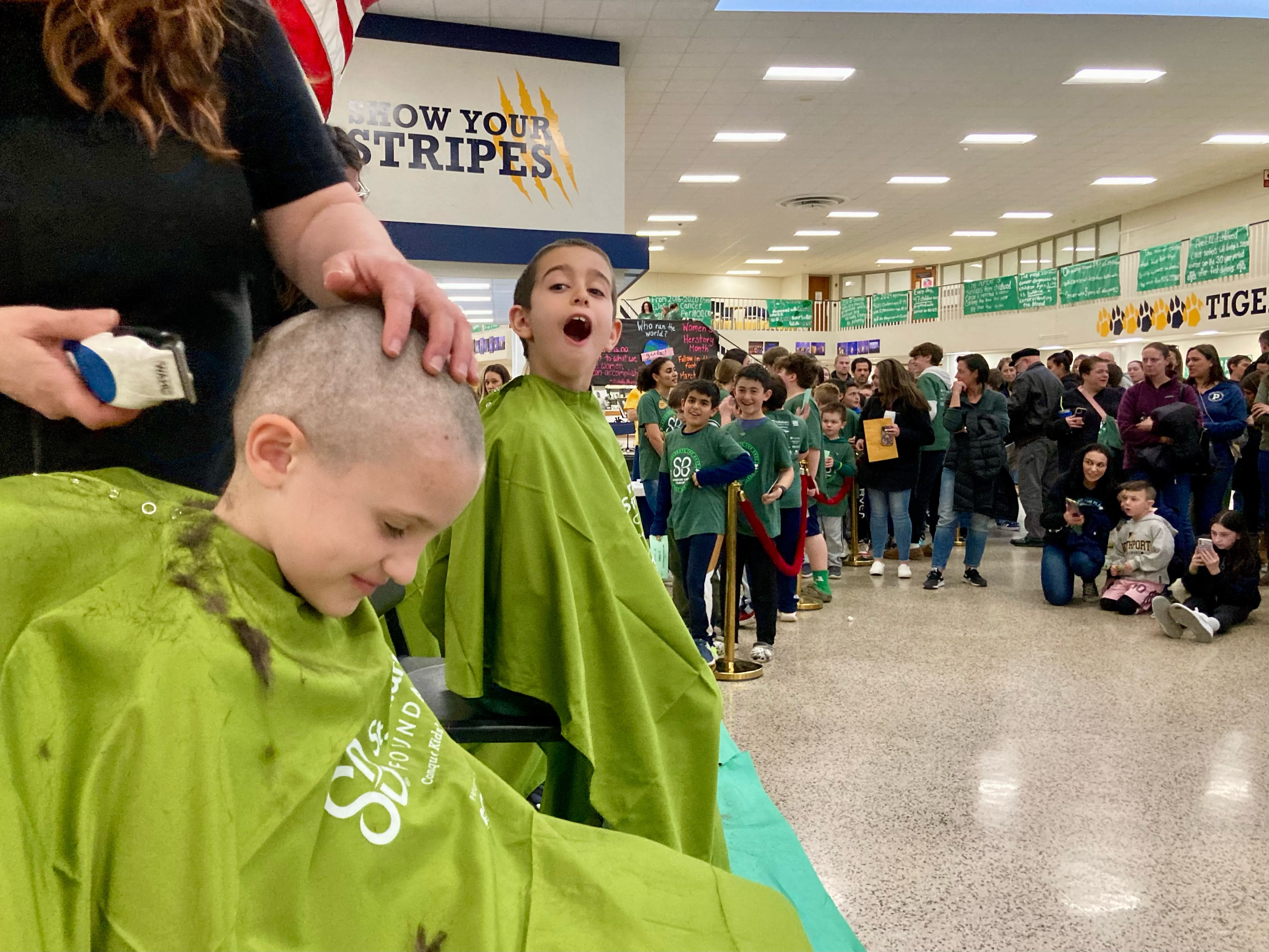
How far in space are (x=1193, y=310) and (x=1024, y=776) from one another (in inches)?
442

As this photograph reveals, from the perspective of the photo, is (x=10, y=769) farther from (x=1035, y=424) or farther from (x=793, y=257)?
(x=793, y=257)

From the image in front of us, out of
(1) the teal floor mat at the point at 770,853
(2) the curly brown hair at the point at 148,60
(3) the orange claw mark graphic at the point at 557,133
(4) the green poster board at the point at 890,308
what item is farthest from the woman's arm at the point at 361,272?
(4) the green poster board at the point at 890,308

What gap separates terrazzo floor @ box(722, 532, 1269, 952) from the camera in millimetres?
2156

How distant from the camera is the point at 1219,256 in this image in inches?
452

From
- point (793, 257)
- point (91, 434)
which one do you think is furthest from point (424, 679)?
point (793, 257)

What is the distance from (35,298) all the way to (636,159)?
10853 mm

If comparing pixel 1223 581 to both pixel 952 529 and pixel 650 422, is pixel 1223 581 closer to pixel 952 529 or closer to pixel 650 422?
pixel 952 529

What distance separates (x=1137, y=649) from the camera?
4.49m

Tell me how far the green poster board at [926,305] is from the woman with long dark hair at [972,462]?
42.8ft

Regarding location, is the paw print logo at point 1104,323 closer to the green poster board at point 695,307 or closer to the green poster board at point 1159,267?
the green poster board at point 1159,267

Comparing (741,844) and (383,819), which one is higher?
(383,819)

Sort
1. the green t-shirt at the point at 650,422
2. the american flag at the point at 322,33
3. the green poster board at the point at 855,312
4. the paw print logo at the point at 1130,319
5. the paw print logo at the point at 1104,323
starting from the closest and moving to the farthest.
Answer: the american flag at the point at 322,33
the green t-shirt at the point at 650,422
the paw print logo at the point at 1130,319
the paw print logo at the point at 1104,323
the green poster board at the point at 855,312

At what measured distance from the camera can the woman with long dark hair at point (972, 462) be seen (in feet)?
20.0

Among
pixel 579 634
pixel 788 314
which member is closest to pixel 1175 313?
pixel 788 314
